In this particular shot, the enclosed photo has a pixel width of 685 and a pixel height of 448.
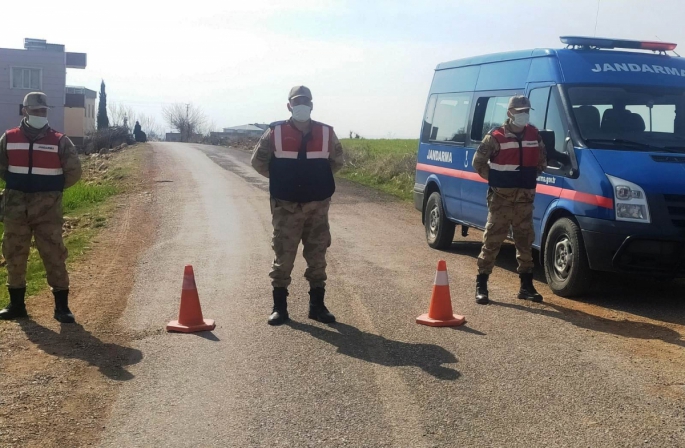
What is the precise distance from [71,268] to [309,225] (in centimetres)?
396

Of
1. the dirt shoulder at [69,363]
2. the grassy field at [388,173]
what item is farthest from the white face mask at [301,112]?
the grassy field at [388,173]

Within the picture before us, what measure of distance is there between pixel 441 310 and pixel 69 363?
9.63 ft

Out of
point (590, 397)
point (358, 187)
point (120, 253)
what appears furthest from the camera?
point (358, 187)

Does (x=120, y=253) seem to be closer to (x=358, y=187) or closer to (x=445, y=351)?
(x=445, y=351)

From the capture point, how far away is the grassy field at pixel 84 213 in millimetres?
9453

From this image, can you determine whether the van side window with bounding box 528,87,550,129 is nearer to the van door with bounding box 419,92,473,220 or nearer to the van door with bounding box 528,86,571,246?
the van door with bounding box 528,86,571,246

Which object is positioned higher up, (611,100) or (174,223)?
(611,100)

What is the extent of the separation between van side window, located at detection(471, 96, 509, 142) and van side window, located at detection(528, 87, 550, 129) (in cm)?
64

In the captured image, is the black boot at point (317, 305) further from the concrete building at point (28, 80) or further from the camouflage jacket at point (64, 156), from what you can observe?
the concrete building at point (28, 80)

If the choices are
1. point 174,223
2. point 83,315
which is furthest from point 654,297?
point 174,223

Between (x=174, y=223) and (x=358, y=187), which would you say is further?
(x=358, y=187)

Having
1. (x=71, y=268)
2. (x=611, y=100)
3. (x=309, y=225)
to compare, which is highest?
(x=611, y=100)

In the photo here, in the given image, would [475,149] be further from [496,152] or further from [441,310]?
[441,310]

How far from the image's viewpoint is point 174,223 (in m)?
13.7
